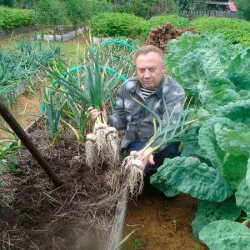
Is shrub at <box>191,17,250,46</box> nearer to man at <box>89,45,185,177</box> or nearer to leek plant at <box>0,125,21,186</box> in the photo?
man at <box>89,45,185,177</box>

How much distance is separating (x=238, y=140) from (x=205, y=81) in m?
1.45

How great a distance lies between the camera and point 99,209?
2594 millimetres

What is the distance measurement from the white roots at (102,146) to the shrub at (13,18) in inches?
440

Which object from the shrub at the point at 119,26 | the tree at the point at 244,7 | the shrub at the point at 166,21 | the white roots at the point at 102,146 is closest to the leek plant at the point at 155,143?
the white roots at the point at 102,146

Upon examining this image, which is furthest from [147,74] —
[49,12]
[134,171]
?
[49,12]

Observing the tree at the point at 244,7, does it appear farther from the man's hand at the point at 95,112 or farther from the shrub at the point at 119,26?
the man's hand at the point at 95,112

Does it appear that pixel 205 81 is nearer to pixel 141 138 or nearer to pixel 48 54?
pixel 141 138

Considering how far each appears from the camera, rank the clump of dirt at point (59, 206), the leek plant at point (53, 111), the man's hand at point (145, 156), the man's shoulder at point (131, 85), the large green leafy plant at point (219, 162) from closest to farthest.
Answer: the large green leafy plant at point (219, 162) < the clump of dirt at point (59, 206) < the man's hand at point (145, 156) < the man's shoulder at point (131, 85) < the leek plant at point (53, 111)

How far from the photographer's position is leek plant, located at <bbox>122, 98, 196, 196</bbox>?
8.45ft

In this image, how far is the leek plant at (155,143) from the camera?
257 cm

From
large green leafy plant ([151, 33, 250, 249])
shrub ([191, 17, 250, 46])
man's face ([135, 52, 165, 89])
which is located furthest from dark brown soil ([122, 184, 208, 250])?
shrub ([191, 17, 250, 46])

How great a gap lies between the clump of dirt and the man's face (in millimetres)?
695

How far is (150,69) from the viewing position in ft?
9.97

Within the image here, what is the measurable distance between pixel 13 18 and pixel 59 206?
1318cm
